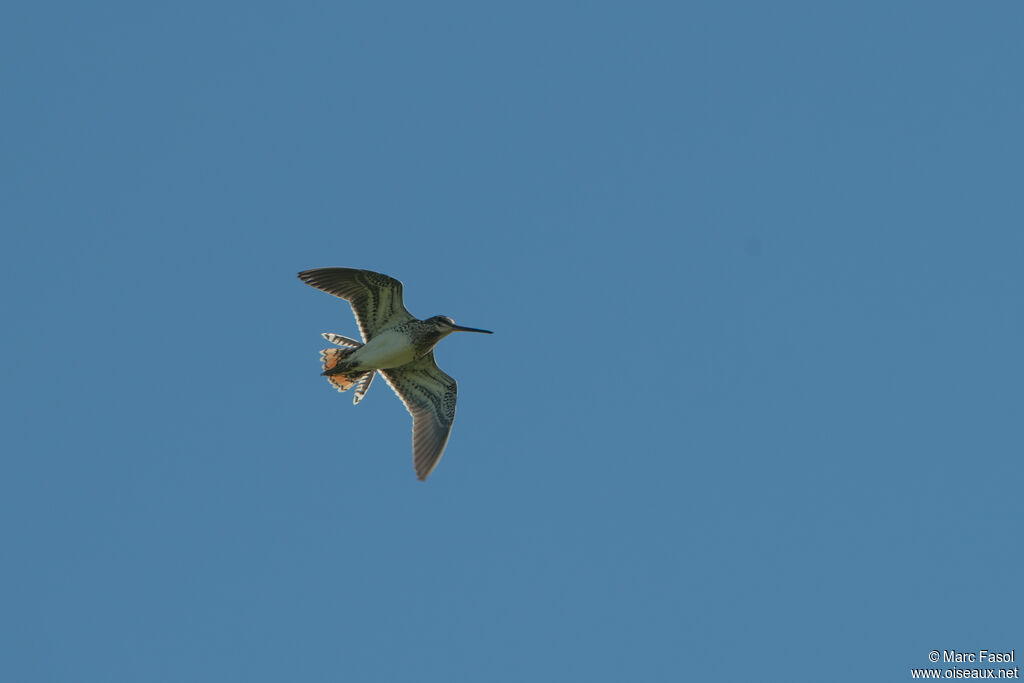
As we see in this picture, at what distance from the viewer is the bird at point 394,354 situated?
15.1 m

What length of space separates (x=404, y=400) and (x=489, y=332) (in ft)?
6.15

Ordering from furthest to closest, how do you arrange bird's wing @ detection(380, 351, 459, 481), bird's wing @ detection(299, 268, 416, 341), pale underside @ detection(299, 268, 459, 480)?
bird's wing @ detection(380, 351, 459, 481)
pale underside @ detection(299, 268, 459, 480)
bird's wing @ detection(299, 268, 416, 341)

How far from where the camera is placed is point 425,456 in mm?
15781

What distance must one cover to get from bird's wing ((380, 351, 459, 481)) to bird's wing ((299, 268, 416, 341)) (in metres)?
0.87

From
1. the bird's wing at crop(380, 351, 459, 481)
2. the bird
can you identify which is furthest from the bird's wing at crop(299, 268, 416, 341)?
the bird's wing at crop(380, 351, 459, 481)

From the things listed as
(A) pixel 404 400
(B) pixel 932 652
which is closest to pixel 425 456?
(A) pixel 404 400

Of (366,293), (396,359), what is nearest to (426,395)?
(396,359)

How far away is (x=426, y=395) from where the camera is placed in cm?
1638

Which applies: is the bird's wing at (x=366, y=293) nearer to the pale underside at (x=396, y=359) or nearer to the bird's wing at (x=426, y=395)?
the pale underside at (x=396, y=359)

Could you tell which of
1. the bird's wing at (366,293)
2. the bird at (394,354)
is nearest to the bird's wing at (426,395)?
the bird at (394,354)

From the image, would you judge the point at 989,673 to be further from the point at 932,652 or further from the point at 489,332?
the point at 489,332

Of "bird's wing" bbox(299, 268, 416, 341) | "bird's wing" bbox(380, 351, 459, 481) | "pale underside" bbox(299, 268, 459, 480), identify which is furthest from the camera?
"bird's wing" bbox(380, 351, 459, 481)

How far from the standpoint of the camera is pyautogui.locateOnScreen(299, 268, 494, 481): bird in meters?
15.1

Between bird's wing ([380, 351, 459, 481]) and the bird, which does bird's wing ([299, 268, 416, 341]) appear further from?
bird's wing ([380, 351, 459, 481])
